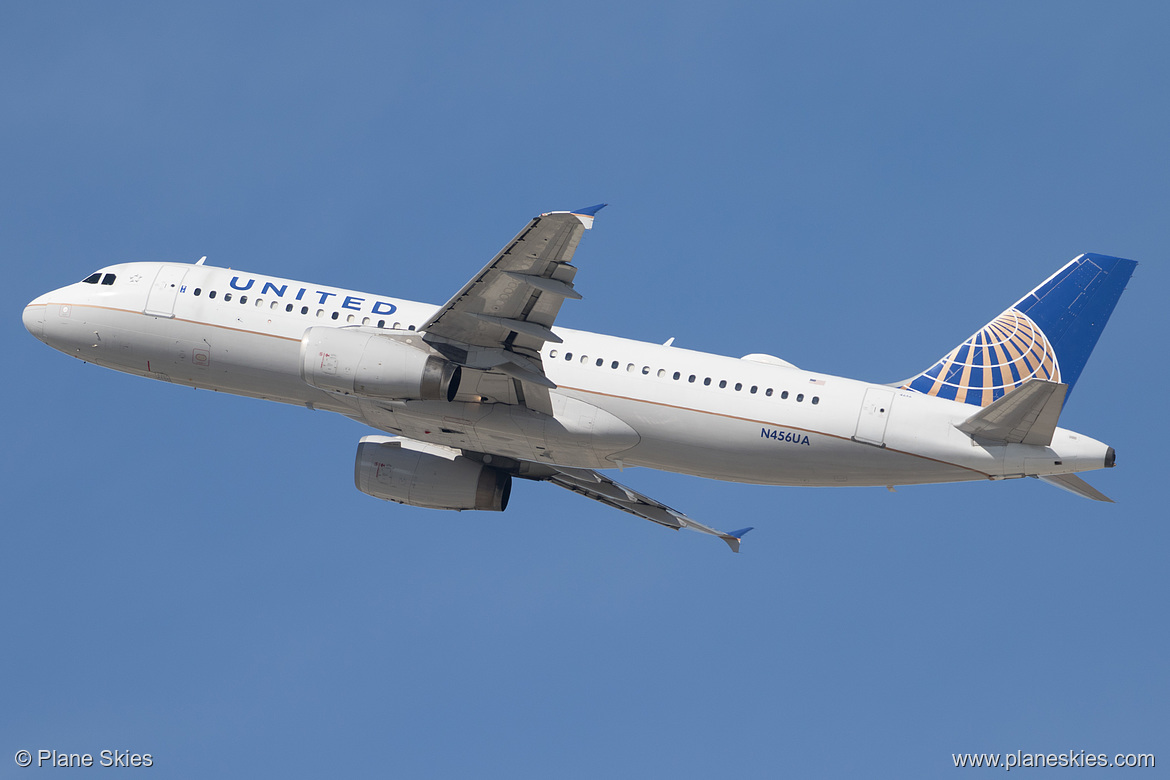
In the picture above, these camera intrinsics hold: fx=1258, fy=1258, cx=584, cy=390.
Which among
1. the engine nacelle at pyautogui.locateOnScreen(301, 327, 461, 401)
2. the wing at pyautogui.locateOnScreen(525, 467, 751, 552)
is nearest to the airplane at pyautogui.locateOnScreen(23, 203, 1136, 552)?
the engine nacelle at pyautogui.locateOnScreen(301, 327, 461, 401)

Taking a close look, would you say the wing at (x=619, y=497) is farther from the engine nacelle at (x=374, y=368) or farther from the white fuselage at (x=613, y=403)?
the engine nacelle at (x=374, y=368)

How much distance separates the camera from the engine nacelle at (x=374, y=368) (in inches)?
1223

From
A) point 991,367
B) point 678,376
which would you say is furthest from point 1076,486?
point 678,376

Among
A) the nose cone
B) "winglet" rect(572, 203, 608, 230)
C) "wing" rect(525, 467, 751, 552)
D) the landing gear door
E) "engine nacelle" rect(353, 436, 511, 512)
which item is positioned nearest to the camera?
"winglet" rect(572, 203, 608, 230)

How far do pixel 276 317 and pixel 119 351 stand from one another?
4930 millimetres

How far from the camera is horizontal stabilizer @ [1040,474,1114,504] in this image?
103 feet

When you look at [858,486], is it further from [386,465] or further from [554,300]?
[386,465]

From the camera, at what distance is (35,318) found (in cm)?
3662

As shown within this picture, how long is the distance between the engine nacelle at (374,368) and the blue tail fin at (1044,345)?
13.2 m

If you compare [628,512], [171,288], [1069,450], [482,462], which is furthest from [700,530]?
[171,288]

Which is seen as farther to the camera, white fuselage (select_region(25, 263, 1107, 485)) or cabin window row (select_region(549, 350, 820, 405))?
cabin window row (select_region(549, 350, 820, 405))

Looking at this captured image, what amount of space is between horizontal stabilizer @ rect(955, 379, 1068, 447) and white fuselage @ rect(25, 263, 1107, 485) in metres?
0.31

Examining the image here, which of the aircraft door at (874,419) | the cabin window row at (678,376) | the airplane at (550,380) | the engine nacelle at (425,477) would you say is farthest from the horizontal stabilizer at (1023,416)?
the engine nacelle at (425,477)

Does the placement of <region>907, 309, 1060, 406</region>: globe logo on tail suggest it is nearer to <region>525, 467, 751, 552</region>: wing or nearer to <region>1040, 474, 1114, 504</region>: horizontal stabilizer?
<region>1040, 474, 1114, 504</region>: horizontal stabilizer
